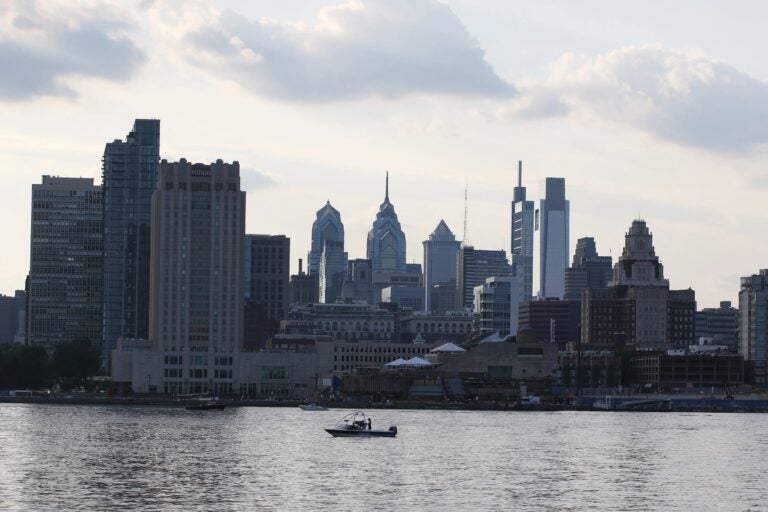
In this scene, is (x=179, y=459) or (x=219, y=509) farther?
(x=179, y=459)

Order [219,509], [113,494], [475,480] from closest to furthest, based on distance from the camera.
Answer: [219,509], [113,494], [475,480]

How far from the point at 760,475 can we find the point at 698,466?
36.2 feet

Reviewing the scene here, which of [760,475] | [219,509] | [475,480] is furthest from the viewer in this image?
[760,475]

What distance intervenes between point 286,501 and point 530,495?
2086 centimetres

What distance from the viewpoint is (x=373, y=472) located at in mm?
158250

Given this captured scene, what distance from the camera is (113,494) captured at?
13362cm

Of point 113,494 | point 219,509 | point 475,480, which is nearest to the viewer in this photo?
point 219,509

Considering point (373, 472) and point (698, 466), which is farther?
point (698, 466)

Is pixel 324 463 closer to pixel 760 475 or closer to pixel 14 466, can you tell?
pixel 14 466

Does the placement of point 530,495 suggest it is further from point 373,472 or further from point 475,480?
point 373,472

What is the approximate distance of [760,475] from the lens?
164 m

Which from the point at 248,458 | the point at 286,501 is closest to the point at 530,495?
the point at 286,501

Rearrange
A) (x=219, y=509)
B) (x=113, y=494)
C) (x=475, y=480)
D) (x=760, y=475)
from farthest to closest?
1. (x=760, y=475)
2. (x=475, y=480)
3. (x=113, y=494)
4. (x=219, y=509)

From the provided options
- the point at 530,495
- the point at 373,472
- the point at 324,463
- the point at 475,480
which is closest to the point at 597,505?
the point at 530,495
